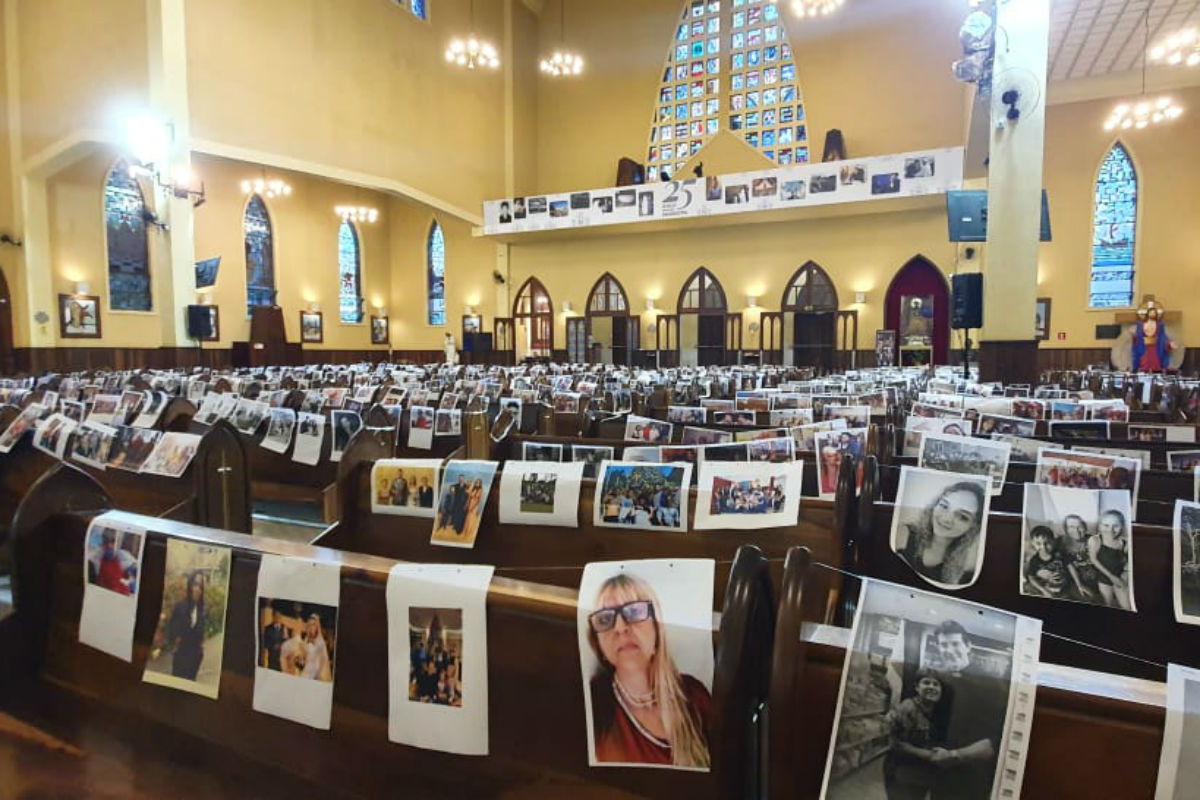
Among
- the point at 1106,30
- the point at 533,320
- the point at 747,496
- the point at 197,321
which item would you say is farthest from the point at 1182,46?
the point at 197,321

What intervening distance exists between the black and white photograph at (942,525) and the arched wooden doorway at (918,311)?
15.0 meters

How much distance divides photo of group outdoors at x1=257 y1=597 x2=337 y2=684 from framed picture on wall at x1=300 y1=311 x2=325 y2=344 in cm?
1802

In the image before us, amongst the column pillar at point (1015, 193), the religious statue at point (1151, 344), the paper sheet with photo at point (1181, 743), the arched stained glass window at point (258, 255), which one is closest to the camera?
the paper sheet with photo at point (1181, 743)

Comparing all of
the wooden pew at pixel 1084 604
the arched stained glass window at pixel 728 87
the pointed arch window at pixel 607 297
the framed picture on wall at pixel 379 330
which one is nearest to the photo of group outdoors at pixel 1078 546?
the wooden pew at pixel 1084 604

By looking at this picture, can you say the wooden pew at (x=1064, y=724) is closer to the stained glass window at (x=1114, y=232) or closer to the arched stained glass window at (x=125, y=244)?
the arched stained glass window at (x=125, y=244)

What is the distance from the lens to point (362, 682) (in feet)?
3.64

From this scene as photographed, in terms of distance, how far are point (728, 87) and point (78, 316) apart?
630 inches

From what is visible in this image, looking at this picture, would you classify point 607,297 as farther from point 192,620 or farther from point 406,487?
point 192,620

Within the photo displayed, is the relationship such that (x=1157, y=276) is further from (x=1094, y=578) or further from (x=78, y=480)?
(x=78, y=480)

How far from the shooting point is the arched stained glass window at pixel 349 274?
1872cm

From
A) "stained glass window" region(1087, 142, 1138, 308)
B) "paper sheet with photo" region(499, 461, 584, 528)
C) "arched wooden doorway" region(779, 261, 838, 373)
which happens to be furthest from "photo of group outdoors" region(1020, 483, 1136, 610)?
"stained glass window" region(1087, 142, 1138, 308)

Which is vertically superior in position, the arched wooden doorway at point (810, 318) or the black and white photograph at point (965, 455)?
the arched wooden doorway at point (810, 318)

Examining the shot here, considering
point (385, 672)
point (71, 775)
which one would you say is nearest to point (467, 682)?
point (385, 672)

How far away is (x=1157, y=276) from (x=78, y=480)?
17.9 metres
